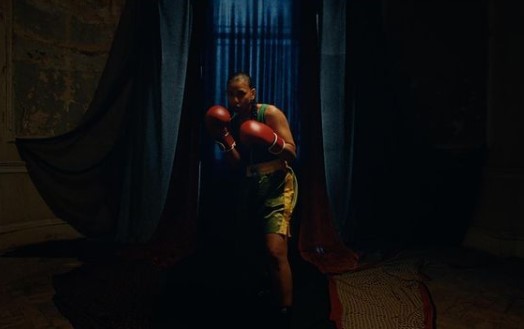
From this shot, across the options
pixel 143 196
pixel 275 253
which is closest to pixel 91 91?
pixel 143 196

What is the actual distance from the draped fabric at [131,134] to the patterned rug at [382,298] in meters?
2.22

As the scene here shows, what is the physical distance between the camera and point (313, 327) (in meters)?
2.23

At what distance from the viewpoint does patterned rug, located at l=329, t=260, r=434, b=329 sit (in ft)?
7.62

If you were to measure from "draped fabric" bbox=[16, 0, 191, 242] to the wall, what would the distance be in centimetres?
19

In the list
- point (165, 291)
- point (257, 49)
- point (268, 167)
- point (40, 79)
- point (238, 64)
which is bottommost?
point (165, 291)

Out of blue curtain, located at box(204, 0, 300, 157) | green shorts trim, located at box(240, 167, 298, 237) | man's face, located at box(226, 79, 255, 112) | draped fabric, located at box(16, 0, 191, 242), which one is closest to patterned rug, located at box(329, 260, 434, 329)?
green shorts trim, located at box(240, 167, 298, 237)

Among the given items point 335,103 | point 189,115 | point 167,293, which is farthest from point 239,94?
point 335,103

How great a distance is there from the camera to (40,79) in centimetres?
412

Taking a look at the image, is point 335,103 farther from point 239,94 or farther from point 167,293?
point 167,293

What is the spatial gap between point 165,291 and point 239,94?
5.04ft

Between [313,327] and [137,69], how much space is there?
10.7ft

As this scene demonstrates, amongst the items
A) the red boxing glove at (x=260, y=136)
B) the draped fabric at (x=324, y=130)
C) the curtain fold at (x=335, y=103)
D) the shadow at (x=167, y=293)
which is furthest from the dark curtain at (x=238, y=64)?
the red boxing glove at (x=260, y=136)

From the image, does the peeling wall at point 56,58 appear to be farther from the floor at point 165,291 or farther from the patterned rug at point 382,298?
the patterned rug at point 382,298

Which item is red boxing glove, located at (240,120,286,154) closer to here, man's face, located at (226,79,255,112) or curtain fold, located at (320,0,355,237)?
man's face, located at (226,79,255,112)
